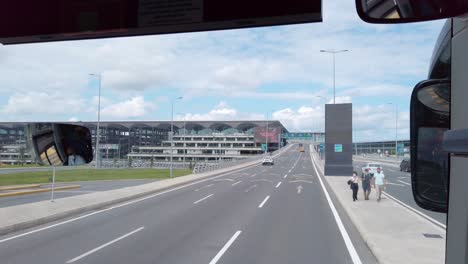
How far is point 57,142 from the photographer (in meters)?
4.12

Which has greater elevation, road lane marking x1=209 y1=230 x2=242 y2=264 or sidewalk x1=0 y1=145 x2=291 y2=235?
road lane marking x1=209 y1=230 x2=242 y2=264

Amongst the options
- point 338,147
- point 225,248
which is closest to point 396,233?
point 225,248

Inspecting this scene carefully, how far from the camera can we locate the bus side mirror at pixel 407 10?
1.57 meters

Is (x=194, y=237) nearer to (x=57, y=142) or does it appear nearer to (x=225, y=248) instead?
(x=225, y=248)

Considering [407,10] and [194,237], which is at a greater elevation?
[407,10]

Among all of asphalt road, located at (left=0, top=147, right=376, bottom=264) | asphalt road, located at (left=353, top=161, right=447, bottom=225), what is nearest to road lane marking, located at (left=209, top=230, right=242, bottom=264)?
asphalt road, located at (left=0, top=147, right=376, bottom=264)

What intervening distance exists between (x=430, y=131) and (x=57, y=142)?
10.9ft

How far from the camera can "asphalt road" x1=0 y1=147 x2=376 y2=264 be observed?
9.55 meters

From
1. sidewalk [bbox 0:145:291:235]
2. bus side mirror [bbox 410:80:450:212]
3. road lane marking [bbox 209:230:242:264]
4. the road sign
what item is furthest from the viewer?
the road sign

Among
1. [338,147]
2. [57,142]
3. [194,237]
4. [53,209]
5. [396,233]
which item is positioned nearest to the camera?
[57,142]

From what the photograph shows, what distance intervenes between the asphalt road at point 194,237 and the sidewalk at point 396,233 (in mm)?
348

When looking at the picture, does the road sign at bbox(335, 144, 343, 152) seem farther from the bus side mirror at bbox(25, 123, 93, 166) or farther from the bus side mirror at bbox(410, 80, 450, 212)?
the bus side mirror at bbox(410, 80, 450, 212)

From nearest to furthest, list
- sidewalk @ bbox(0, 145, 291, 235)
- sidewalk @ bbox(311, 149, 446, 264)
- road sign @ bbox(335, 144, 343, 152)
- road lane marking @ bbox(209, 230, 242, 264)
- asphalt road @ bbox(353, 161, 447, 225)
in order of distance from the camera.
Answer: sidewalk @ bbox(311, 149, 446, 264), road lane marking @ bbox(209, 230, 242, 264), sidewalk @ bbox(0, 145, 291, 235), asphalt road @ bbox(353, 161, 447, 225), road sign @ bbox(335, 144, 343, 152)

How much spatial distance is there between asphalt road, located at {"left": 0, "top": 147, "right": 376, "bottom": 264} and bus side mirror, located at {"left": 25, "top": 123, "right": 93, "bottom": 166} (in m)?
5.25
